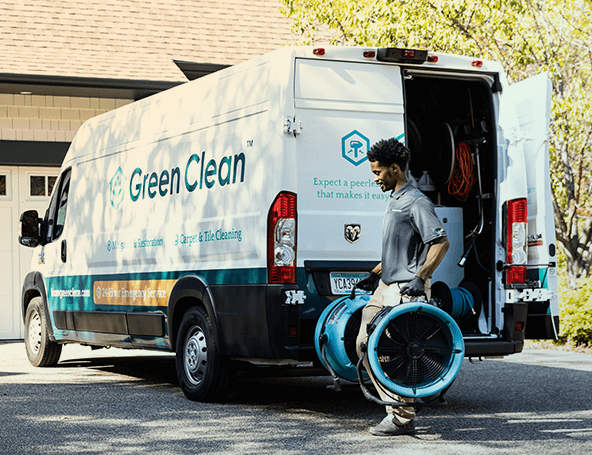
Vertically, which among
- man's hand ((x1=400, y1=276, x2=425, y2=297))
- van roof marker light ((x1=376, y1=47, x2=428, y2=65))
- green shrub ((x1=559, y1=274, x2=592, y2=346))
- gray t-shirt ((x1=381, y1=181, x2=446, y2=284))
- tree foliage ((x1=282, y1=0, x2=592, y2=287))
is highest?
tree foliage ((x1=282, y1=0, x2=592, y2=287))

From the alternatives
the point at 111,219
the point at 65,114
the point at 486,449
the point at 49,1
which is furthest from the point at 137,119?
the point at 49,1

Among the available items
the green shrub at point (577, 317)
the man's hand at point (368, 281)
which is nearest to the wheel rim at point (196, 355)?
the man's hand at point (368, 281)

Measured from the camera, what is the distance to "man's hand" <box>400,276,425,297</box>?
21.3 ft

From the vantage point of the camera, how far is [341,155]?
7504 millimetres

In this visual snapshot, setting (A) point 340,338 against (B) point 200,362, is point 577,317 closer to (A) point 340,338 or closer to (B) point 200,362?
(B) point 200,362

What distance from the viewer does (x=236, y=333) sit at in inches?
297

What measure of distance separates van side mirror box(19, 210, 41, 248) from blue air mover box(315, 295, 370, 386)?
5029 mm

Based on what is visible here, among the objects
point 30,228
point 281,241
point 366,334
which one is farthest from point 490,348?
point 30,228

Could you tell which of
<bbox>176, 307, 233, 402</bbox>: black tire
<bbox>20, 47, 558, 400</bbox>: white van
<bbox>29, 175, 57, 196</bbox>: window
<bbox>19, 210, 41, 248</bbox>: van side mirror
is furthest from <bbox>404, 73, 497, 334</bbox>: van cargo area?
<bbox>29, 175, 57, 196</bbox>: window

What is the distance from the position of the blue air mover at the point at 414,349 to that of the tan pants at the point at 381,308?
0.10 metres

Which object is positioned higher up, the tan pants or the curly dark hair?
the curly dark hair

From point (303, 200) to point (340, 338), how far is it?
43.9 inches

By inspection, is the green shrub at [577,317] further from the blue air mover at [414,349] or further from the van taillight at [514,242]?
the blue air mover at [414,349]

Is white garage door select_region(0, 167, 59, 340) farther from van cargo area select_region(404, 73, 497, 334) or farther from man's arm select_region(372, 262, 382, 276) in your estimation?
man's arm select_region(372, 262, 382, 276)
